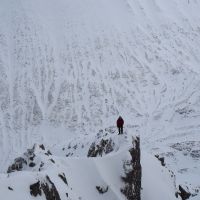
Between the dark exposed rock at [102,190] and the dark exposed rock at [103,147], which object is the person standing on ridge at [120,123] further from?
the dark exposed rock at [102,190]

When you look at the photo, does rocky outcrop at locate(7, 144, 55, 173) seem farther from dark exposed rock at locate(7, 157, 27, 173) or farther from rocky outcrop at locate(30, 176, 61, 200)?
rocky outcrop at locate(30, 176, 61, 200)

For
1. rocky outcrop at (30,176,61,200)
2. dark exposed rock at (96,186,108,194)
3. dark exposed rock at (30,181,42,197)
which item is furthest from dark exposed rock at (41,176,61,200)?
dark exposed rock at (96,186,108,194)

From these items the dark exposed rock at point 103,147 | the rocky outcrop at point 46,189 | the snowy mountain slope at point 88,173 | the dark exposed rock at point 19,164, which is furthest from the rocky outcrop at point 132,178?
the rocky outcrop at point 46,189

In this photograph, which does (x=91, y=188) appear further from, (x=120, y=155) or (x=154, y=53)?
(x=154, y=53)

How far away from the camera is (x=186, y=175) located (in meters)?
83.5

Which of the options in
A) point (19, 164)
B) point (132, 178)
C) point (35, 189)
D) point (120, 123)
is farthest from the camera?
point (120, 123)

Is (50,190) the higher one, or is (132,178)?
(50,190)

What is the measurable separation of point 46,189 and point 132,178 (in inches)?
389

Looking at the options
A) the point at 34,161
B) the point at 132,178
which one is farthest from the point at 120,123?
the point at 34,161

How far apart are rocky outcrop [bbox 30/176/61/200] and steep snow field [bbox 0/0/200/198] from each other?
58084 millimetres

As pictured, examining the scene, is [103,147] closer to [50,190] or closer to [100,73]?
[50,190]

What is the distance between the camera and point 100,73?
387 ft

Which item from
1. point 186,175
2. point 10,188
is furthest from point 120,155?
point 186,175

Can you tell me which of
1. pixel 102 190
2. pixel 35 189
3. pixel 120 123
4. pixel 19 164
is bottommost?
pixel 102 190
